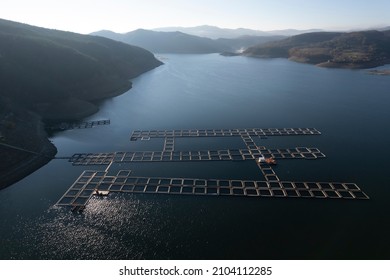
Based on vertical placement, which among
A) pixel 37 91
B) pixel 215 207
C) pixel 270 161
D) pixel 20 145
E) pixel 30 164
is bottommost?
pixel 215 207

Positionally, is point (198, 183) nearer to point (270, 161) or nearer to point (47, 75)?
point (270, 161)

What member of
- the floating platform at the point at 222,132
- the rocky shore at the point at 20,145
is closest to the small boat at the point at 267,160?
the floating platform at the point at 222,132

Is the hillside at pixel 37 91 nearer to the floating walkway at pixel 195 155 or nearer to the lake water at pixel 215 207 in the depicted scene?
the lake water at pixel 215 207

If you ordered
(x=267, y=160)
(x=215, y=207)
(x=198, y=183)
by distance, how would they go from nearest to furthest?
(x=215, y=207)
(x=198, y=183)
(x=267, y=160)

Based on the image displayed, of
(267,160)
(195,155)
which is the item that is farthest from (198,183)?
(267,160)

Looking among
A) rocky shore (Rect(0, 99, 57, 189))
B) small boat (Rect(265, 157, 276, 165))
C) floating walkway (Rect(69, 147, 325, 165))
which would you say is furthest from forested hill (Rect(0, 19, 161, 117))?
small boat (Rect(265, 157, 276, 165))

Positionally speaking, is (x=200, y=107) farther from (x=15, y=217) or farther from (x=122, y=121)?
(x=15, y=217)
